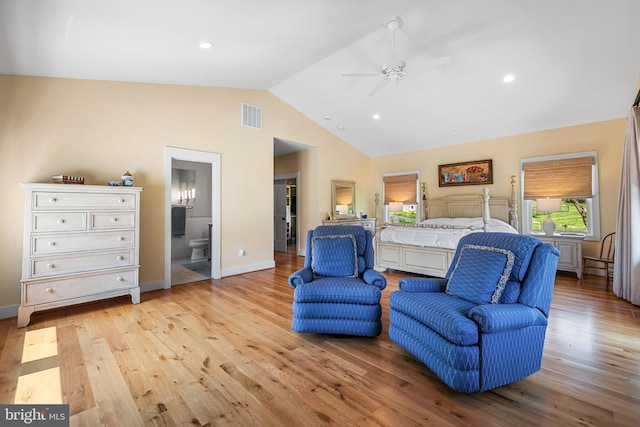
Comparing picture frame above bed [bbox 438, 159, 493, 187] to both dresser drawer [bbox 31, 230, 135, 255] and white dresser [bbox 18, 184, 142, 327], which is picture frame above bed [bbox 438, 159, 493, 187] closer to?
white dresser [bbox 18, 184, 142, 327]

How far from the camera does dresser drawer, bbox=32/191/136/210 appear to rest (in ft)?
9.87

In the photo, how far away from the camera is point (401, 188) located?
755cm

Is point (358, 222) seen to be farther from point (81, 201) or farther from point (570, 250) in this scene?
point (81, 201)

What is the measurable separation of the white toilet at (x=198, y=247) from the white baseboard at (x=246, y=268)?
1.80m

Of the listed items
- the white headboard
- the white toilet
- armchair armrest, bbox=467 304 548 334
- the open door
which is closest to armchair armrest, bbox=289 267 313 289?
armchair armrest, bbox=467 304 548 334

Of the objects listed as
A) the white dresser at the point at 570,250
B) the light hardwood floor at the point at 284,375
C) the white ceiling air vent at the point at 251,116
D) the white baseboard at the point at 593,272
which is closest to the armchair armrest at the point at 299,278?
the light hardwood floor at the point at 284,375

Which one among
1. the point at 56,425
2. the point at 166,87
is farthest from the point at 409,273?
the point at 166,87

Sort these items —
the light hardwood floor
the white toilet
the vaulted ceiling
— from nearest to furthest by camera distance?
the light hardwood floor, the vaulted ceiling, the white toilet

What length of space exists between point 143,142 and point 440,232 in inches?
191

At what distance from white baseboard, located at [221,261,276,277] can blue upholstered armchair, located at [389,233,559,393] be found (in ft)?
11.6

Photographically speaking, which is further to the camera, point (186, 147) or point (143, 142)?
point (186, 147)

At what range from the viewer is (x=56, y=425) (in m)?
1.62

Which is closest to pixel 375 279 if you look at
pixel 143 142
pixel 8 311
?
pixel 143 142

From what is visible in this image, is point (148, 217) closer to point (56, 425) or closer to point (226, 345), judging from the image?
point (226, 345)
